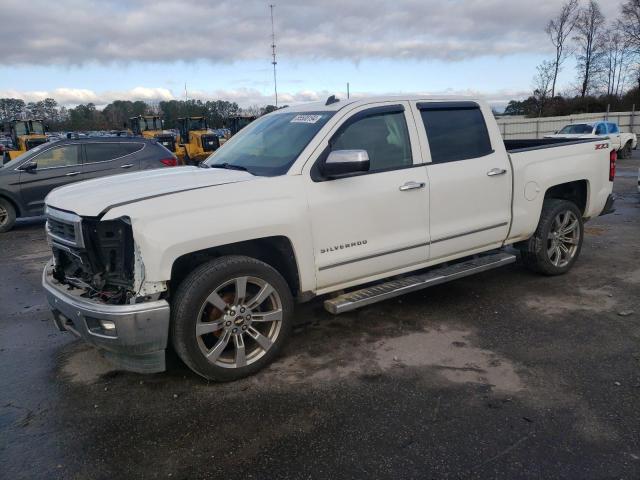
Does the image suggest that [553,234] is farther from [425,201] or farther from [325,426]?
[325,426]

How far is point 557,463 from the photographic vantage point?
2725mm

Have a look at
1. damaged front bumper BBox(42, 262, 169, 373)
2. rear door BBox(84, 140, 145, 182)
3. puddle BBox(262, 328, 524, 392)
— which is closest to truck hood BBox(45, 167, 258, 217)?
damaged front bumper BBox(42, 262, 169, 373)

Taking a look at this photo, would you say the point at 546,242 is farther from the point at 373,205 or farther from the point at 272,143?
the point at 272,143

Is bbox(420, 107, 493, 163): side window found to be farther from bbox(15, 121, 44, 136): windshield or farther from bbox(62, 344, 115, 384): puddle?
bbox(15, 121, 44, 136): windshield

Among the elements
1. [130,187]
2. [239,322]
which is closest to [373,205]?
[239,322]

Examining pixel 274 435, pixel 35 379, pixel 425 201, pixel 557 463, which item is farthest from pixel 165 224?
pixel 557 463

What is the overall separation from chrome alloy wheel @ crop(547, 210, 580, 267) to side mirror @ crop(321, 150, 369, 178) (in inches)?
113

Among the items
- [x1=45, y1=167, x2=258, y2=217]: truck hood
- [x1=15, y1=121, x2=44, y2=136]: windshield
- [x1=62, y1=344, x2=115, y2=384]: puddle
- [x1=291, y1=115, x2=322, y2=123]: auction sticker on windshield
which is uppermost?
[x1=15, y1=121, x2=44, y2=136]: windshield

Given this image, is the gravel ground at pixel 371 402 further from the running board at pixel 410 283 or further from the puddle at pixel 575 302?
the running board at pixel 410 283

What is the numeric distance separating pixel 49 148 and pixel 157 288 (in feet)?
27.9

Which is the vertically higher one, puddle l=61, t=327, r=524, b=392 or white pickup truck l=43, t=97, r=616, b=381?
white pickup truck l=43, t=97, r=616, b=381

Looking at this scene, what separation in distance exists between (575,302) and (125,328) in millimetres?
4134

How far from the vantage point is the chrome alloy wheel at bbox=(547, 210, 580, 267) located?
5688 millimetres

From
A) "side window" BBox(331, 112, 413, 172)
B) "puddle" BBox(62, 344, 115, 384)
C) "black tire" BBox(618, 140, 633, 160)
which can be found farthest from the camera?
"black tire" BBox(618, 140, 633, 160)
